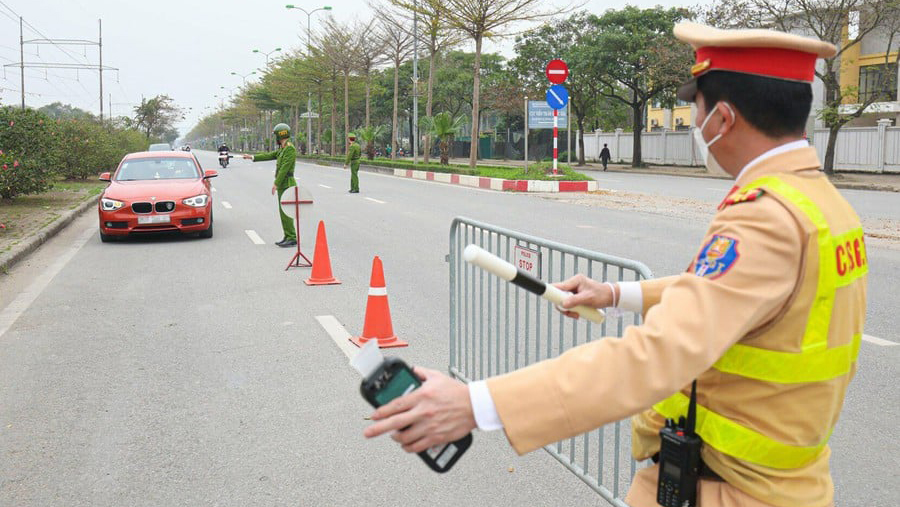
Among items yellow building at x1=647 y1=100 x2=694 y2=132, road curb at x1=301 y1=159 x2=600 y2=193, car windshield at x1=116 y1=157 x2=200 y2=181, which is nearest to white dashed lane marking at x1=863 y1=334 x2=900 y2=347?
car windshield at x1=116 y1=157 x2=200 y2=181

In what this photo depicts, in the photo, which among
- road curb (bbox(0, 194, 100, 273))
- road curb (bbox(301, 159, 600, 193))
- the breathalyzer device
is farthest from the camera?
road curb (bbox(301, 159, 600, 193))

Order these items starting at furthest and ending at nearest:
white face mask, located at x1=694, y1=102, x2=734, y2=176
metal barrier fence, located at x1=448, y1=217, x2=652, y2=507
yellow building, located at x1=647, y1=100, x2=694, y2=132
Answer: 1. yellow building, located at x1=647, y1=100, x2=694, y2=132
2. metal barrier fence, located at x1=448, y1=217, x2=652, y2=507
3. white face mask, located at x1=694, y1=102, x2=734, y2=176

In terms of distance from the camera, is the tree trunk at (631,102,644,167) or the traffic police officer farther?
the tree trunk at (631,102,644,167)

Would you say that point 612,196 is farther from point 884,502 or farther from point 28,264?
point 884,502

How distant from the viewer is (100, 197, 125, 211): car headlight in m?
12.8

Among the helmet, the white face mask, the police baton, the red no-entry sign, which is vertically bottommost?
the police baton

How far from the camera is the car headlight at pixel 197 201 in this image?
13016mm

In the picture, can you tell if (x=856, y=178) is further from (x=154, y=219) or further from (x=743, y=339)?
(x=743, y=339)

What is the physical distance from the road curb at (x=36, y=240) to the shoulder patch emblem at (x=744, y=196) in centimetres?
1051

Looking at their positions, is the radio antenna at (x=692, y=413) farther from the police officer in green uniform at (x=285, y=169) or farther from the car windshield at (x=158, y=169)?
the car windshield at (x=158, y=169)

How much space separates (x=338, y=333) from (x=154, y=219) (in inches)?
277

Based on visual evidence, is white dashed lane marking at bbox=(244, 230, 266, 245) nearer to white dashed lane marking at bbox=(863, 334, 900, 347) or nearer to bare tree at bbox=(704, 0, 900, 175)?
white dashed lane marking at bbox=(863, 334, 900, 347)

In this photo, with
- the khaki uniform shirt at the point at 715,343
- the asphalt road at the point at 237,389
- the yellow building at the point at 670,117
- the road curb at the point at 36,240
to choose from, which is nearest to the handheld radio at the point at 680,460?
the khaki uniform shirt at the point at 715,343

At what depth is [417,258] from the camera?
10891mm
